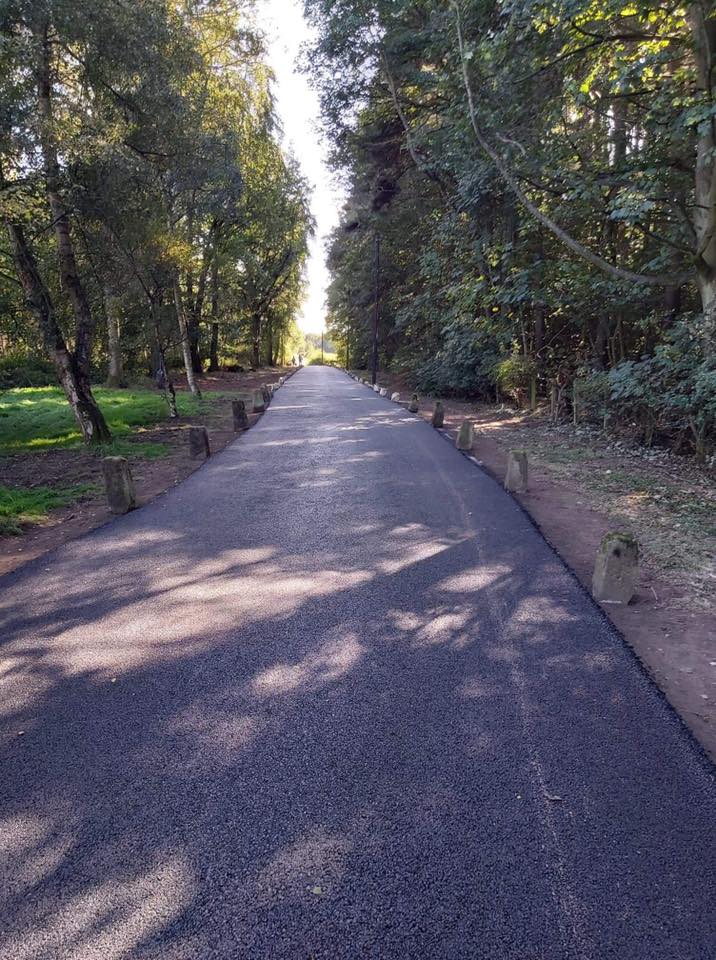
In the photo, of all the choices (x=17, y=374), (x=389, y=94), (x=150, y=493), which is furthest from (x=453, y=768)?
(x=17, y=374)

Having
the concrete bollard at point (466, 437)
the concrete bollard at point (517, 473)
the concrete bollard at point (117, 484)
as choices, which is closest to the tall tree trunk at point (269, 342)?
the concrete bollard at point (466, 437)

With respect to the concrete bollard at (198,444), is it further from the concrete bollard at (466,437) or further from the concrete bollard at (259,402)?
the concrete bollard at (259,402)

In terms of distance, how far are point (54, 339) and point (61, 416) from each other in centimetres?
481

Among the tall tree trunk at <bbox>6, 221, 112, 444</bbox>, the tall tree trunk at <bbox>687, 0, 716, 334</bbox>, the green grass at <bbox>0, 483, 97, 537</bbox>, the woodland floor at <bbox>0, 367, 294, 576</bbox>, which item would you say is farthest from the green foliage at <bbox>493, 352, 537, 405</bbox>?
the green grass at <bbox>0, 483, 97, 537</bbox>

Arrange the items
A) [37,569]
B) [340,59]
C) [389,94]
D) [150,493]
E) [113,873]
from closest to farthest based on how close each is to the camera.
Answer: [113,873]
[37,569]
[150,493]
[340,59]
[389,94]

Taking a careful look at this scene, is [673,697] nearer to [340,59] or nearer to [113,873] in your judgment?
[113,873]

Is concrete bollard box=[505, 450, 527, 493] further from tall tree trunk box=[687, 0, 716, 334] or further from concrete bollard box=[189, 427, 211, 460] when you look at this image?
concrete bollard box=[189, 427, 211, 460]

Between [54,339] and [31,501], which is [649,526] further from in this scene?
[54,339]

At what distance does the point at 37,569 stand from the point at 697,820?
5452mm

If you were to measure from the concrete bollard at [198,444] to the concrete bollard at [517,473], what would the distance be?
223 inches

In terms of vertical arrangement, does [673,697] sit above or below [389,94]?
below

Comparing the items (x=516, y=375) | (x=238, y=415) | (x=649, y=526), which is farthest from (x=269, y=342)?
(x=649, y=526)

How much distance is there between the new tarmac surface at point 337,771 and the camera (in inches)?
80.6

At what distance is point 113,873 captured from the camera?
2.24 m
